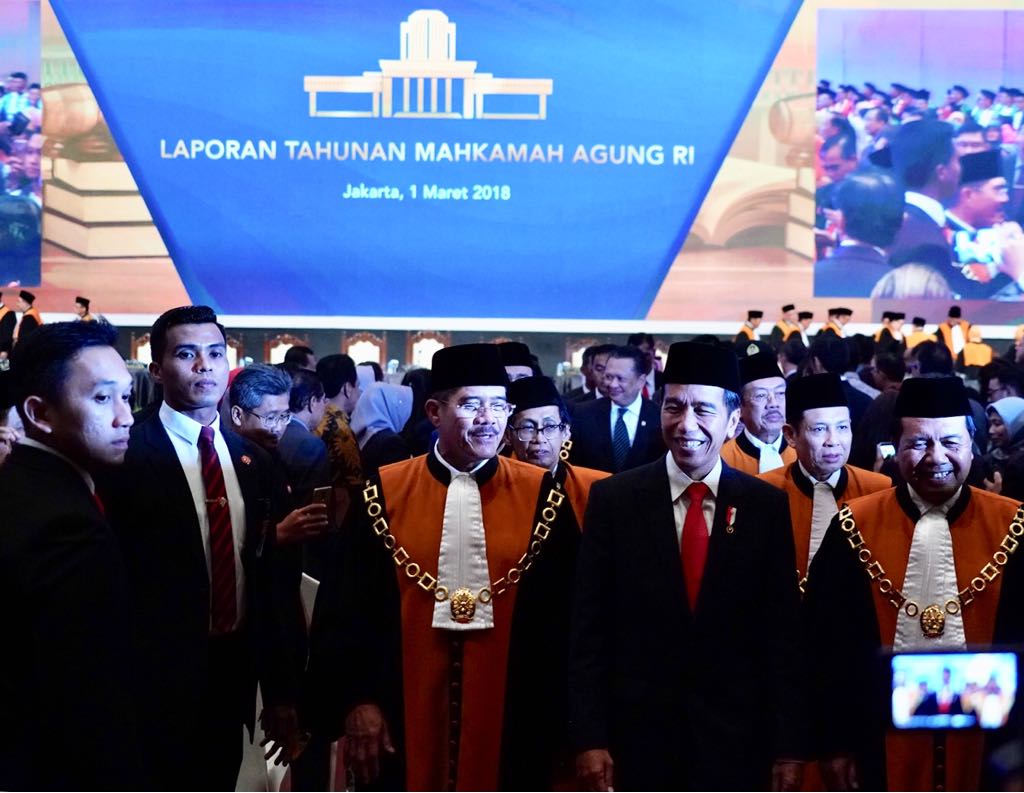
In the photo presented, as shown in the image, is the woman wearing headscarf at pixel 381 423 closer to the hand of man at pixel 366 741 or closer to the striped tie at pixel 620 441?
the striped tie at pixel 620 441

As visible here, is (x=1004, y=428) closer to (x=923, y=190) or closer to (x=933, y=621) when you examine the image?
(x=933, y=621)

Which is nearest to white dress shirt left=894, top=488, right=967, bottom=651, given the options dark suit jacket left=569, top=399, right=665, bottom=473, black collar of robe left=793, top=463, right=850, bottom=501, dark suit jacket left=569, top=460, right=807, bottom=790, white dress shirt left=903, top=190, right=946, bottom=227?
dark suit jacket left=569, top=460, right=807, bottom=790

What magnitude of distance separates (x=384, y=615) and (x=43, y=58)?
1754 centimetres

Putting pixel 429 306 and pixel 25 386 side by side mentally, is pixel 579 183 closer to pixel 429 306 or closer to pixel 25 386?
pixel 429 306

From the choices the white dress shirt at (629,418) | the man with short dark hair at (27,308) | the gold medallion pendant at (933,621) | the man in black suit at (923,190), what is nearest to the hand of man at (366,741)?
the gold medallion pendant at (933,621)

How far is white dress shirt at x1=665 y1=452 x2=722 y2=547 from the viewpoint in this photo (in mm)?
4043

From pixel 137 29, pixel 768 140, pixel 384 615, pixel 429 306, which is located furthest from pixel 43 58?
pixel 384 615

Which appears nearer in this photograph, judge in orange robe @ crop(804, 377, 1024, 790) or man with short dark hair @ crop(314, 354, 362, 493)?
judge in orange robe @ crop(804, 377, 1024, 790)

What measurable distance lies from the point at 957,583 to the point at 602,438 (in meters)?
3.86

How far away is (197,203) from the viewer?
19906 millimetres

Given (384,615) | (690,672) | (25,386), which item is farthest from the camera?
(384,615)

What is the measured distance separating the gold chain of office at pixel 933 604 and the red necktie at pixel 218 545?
1695mm

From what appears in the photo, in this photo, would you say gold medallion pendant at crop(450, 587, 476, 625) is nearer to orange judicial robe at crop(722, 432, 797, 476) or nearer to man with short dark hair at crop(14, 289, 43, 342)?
orange judicial robe at crop(722, 432, 797, 476)

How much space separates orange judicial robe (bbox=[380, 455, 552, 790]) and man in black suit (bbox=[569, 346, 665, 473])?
3.39 m
